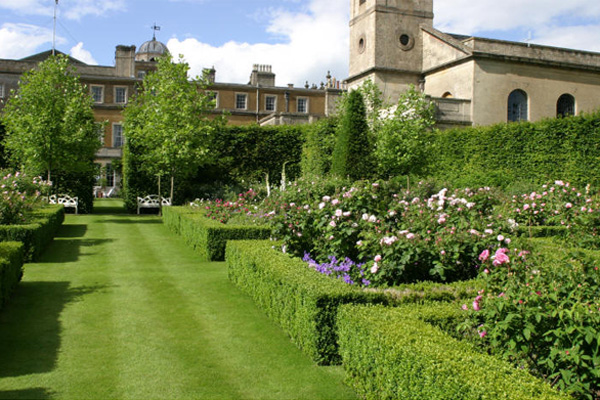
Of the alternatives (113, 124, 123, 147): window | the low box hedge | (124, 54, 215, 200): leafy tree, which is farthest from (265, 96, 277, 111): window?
the low box hedge

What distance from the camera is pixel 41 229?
11.2 m

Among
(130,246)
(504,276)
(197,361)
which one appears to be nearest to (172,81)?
(130,246)

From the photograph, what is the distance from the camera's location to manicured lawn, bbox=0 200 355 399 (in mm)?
4805

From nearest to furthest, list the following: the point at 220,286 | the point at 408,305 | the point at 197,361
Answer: the point at 408,305 < the point at 197,361 < the point at 220,286

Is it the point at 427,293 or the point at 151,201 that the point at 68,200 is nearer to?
the point at 151,201

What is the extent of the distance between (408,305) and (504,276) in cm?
97

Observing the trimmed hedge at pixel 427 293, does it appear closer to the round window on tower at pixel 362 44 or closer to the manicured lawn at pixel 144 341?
the manicured lawn at pixel 144 341

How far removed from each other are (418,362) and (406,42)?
98.6ft

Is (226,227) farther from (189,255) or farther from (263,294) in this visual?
(263,294)

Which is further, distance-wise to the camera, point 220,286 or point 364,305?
point 220,286


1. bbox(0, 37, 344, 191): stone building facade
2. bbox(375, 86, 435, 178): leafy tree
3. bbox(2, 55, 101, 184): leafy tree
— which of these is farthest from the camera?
bbox(0, 37, 344, 191): stone building facade

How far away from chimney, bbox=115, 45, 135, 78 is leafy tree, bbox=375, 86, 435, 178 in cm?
3214

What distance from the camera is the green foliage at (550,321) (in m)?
3.41

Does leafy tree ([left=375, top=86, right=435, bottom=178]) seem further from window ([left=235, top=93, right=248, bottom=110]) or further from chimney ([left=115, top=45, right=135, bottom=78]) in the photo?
chimney ([left=115, top=45, right=135, bottom=78])
